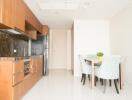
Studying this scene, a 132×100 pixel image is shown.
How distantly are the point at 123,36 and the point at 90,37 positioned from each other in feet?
5.07

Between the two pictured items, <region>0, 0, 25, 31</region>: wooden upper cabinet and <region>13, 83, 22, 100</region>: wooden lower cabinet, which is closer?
<region>0, 0, 25, 31</region>: wooden upper cabinet

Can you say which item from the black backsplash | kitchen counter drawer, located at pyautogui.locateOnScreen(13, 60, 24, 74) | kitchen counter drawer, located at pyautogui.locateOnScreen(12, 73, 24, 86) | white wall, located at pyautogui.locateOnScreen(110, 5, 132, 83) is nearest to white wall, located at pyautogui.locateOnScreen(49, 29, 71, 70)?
white wall, located at pyautogui.locateOnScreen(110, 5, 132, 83)

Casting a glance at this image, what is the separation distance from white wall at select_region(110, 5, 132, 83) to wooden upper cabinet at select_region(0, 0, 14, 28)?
11.2 ft

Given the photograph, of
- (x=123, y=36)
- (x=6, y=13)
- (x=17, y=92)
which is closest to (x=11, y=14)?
(x=6, y=13)

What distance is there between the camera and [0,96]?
273 cm

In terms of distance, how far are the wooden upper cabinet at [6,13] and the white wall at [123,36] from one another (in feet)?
11.2

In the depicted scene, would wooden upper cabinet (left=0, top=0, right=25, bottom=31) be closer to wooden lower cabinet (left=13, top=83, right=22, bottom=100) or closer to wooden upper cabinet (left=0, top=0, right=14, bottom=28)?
wooden upper cabinet (left=0, top=0, right=14, bottom=28)

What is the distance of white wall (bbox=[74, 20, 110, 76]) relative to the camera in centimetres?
647

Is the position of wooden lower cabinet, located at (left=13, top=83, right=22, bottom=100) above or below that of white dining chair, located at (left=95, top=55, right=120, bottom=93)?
below

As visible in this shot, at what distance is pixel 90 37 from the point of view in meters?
6.49

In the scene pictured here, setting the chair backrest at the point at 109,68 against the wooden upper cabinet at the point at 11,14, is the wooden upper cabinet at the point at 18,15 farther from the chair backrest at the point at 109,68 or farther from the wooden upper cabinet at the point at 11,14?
the chair backrest at the point at 109,68

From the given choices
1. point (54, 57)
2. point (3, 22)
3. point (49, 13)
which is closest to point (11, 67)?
point (3, 22)

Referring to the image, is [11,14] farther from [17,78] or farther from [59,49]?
[59,49]

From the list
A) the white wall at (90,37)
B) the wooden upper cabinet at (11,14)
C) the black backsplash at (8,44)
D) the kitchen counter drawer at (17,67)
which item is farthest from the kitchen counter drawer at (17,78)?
the white wall at (90,37)
